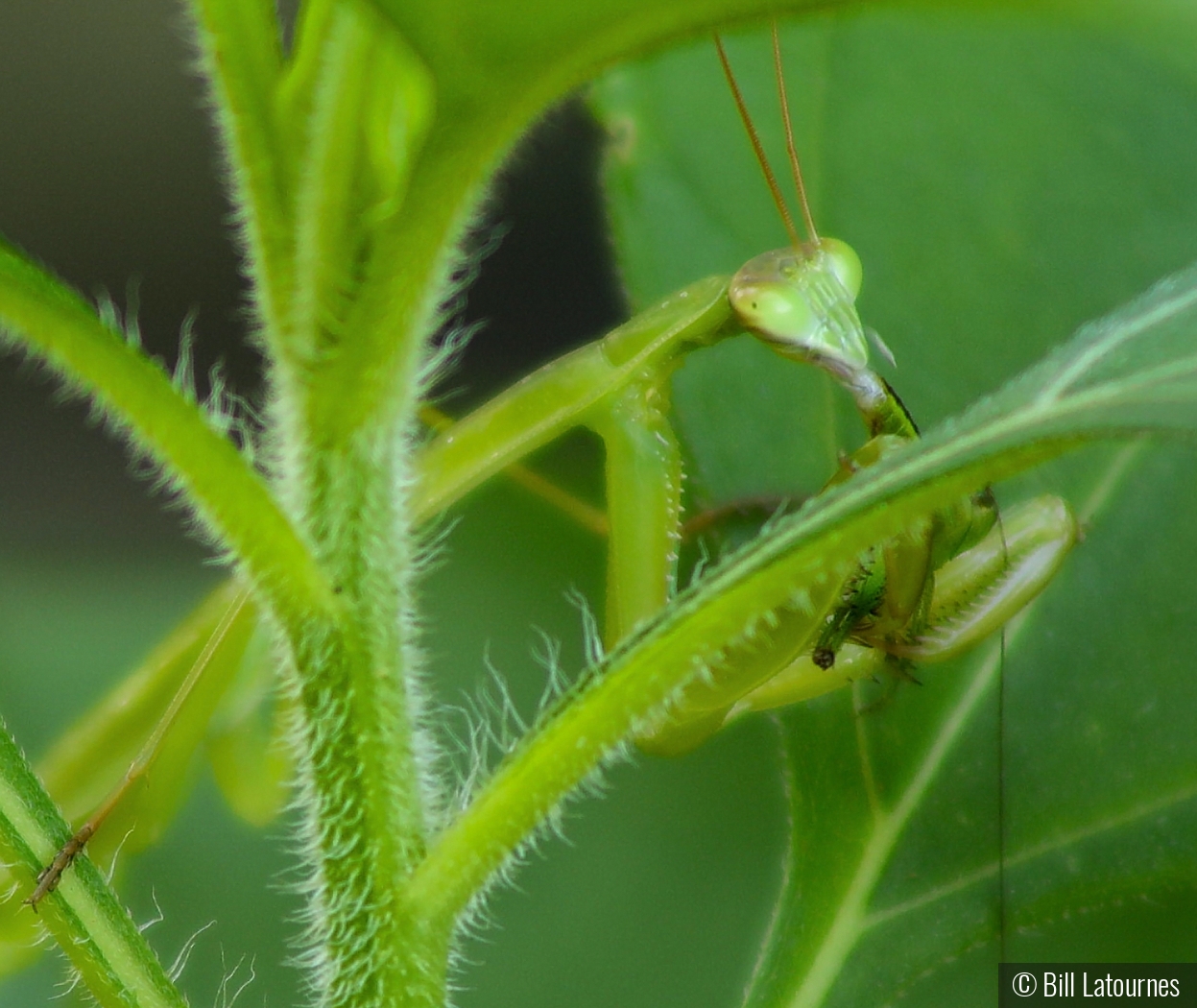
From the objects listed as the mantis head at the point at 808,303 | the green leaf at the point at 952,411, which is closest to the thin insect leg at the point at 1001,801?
the green leaf at the point at 952,411

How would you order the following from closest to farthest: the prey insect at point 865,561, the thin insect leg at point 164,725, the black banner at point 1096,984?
the black banner at point 1096,984, the prey insect at point 865,561, the thin insect leg at point 164,725

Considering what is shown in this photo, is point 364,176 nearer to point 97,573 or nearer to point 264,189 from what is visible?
point 264,189

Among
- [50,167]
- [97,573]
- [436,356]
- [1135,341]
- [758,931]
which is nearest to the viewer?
[1135,341]

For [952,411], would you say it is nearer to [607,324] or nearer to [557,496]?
[557,496]

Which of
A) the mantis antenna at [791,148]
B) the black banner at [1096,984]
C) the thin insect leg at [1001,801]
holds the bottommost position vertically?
the black banner at [1096,984]

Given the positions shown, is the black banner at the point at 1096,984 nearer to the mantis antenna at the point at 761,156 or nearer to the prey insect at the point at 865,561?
the prey insect at the point at 865,561

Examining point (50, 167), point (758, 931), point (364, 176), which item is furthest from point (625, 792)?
point (50, 167)
